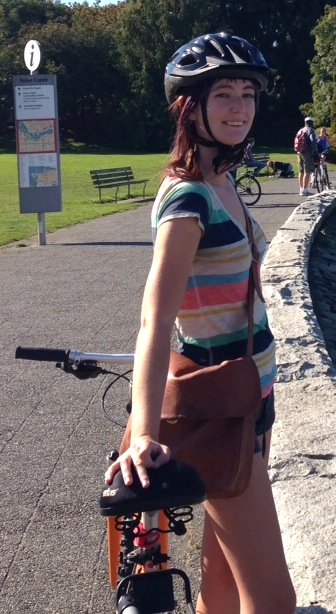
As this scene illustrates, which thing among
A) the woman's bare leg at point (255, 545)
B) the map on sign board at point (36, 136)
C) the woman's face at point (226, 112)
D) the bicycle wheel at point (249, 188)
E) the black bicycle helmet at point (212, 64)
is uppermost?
the black bicycle helmet at point (212, 64)

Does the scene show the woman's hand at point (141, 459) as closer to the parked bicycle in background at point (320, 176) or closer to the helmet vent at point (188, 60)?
the helmet vent at point (188, 60)

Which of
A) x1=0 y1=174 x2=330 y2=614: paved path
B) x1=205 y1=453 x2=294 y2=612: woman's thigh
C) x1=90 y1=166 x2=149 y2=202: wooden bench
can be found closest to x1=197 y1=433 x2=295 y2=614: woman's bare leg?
x1=205 y1=453 x2=294 y2=612: woman's thigh

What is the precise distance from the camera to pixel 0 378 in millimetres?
7219

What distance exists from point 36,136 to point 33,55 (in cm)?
129

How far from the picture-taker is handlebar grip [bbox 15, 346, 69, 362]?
2721 millimetres

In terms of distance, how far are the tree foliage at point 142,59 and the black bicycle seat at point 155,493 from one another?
6343 centimetres

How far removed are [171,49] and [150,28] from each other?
2128 millimetres

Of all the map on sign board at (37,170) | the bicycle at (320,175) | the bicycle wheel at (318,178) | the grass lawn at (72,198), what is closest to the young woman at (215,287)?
the grass lawn at (72,198)

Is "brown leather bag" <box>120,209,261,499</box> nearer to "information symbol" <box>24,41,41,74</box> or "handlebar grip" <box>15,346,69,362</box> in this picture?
"handlebar grip" <box>15,346,69,362</box>

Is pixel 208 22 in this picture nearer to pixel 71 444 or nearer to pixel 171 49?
pixel 171 49

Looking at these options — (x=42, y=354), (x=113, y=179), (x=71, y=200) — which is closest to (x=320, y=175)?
(x=113, y=179)

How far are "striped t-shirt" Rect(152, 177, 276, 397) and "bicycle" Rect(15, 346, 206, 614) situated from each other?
38cm

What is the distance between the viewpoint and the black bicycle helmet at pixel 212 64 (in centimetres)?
260

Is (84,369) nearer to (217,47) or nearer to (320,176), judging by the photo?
(217,47)
